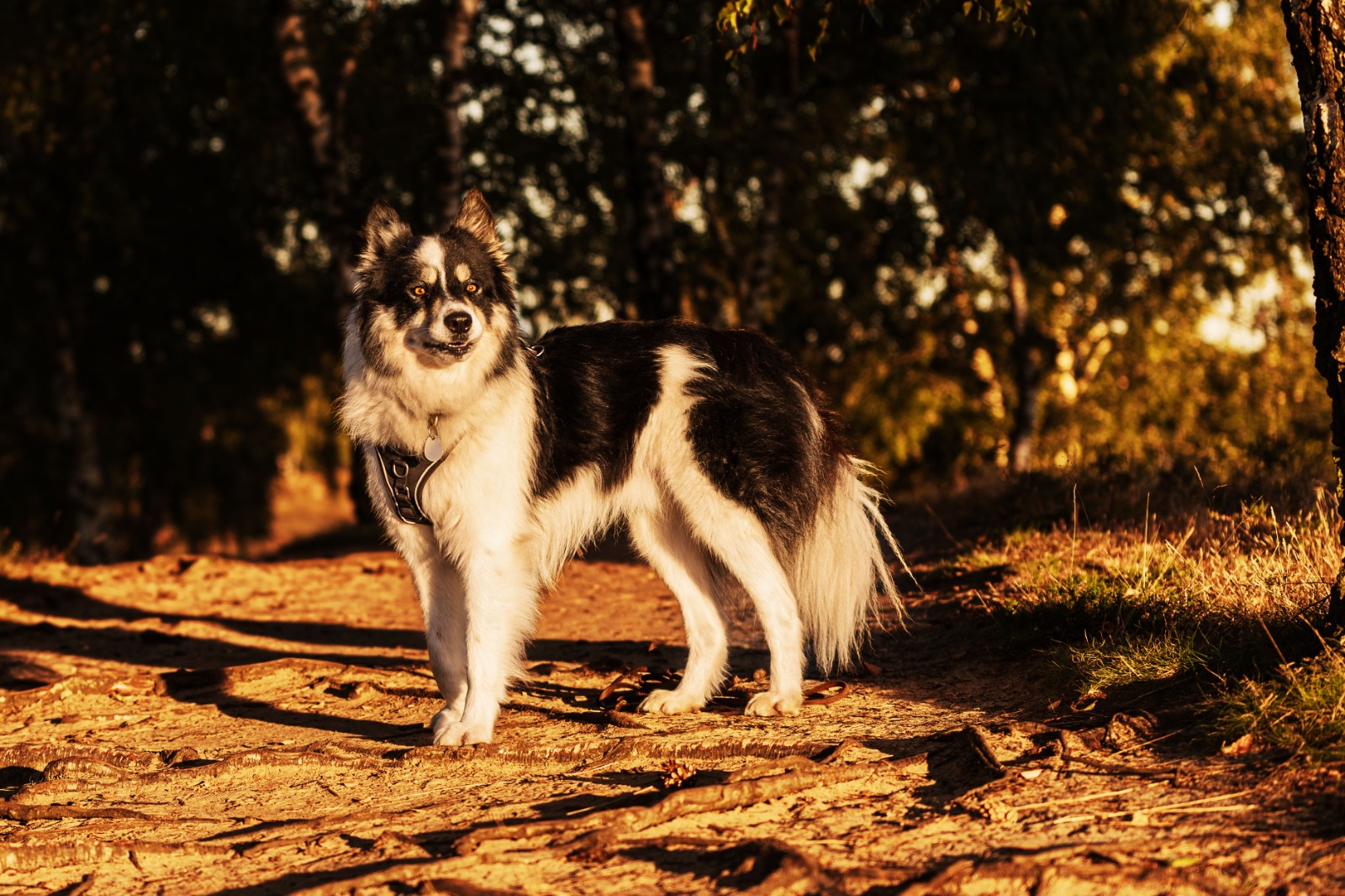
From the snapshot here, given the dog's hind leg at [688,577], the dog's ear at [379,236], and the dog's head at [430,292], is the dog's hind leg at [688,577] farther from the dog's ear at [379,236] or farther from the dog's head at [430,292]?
the dog's ear at [379,236]

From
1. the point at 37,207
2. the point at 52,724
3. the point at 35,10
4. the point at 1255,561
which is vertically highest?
the point at 35,10

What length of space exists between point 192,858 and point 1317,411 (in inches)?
609

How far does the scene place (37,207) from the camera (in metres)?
18.3

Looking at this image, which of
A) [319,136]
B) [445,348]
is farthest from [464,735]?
[319,136]

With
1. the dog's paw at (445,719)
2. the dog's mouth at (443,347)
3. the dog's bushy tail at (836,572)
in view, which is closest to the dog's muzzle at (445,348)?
the dog's mouth at (443,347)

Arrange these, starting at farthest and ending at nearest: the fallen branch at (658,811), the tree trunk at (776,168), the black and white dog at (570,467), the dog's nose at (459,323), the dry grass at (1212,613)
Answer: the tree trunk at (776,168)
the black and white dog at (570,467)
the dog's nose at (459,323)
the dry grass at (1212,613)
the fallen branch at (658,811)

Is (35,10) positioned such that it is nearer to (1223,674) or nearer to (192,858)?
(192,858)

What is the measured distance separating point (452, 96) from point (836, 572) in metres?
7.92

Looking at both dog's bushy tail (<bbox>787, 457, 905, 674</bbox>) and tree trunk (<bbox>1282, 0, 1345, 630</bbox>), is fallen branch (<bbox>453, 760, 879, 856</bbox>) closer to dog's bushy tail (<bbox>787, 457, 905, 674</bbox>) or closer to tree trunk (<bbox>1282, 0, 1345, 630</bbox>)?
dog's bushy tail (<bbox>787, 457, 905, 674</bbox>)

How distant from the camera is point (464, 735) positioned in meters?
5.23

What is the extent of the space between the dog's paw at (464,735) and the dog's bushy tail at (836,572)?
1.54m

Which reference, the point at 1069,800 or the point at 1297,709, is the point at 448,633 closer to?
the point at 1069,800

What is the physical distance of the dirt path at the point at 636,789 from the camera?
3.53 metres

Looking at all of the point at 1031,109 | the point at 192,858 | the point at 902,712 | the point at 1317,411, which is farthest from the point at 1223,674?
the point at 1317,411
